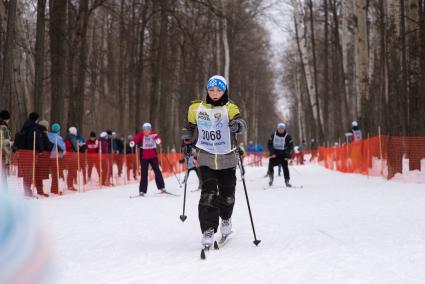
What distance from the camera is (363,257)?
4941mm

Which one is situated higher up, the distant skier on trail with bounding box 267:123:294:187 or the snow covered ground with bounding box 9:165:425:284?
the distant skier on trail with bounding box 267:123:294:187

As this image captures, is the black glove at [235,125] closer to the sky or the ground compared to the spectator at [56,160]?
closer to the sky

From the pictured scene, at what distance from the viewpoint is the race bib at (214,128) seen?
5953 millimetres

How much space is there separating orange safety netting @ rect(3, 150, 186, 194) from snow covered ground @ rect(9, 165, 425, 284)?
154 centimetres

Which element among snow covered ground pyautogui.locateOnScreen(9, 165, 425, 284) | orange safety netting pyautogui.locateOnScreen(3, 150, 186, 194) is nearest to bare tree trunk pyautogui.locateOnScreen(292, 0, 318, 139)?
orange safety netting pyautogui.locateOnScreen(3, 150, 186, 194)

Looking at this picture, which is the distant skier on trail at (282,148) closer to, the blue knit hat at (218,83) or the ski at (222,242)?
the ski at (222,242)

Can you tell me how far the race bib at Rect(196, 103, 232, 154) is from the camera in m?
5.95

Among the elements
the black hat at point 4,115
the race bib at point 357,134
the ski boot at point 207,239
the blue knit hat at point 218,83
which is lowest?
the ski boot at point 207,239

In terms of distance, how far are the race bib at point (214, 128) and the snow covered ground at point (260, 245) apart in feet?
3.41

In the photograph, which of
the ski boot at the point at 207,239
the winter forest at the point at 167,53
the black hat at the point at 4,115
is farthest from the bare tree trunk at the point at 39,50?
the ski boot at the point at 207,239

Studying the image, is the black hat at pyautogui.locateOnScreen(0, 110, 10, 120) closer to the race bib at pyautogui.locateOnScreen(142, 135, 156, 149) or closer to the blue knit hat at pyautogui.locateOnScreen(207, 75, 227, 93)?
the race bib at pyautogui.locateOnScreen(142, 135, 156, 149)

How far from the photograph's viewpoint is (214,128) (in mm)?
5961

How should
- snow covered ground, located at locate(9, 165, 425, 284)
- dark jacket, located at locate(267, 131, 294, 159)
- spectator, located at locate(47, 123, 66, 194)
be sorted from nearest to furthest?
snow covered ground, located at locate(9, 165, 425, 284) < spectator, located at locate(47, 123, 66, 194) < dark jacket, located at locate(267, 131, 294, 159)

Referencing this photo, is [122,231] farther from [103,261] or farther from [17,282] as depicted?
[17,282]
